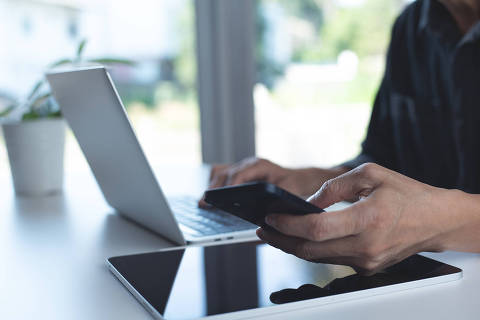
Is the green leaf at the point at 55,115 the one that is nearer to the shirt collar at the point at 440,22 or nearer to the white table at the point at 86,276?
the white table at the point at 86,276

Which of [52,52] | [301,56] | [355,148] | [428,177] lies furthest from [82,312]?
[355,148]

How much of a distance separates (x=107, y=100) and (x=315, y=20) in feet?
6.76

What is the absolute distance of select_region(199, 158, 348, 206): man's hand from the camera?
1044 millimetres

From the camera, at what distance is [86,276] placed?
0.65m

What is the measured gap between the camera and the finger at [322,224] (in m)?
0.52

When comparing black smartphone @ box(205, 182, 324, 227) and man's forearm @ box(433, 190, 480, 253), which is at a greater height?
black smartphone @ box(205, 182, 324, 227)

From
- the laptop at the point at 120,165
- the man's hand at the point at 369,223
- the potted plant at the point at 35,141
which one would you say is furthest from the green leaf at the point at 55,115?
the man's hand at the point at 369,223

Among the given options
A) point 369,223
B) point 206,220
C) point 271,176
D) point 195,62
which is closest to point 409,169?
point 271,176

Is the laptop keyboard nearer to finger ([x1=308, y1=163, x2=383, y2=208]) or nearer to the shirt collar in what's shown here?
finger ([x1=308, y1=163, x2=383, y2=208])

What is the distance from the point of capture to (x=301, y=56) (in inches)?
104

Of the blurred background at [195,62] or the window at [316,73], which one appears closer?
the blurred background at [195,62]

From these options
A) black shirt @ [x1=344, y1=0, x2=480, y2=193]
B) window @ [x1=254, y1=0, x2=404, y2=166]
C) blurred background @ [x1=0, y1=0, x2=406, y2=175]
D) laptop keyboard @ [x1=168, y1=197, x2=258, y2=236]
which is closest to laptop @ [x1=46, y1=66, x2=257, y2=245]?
laptop keyboard @ [x1=168, y1=197, x2=258, y2=236]

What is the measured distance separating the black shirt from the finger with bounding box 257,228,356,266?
0.81 meters

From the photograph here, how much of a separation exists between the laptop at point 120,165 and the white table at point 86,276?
38 mm
